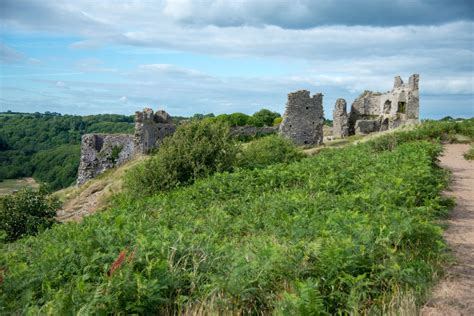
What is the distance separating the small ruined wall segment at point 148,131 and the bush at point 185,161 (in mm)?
11203

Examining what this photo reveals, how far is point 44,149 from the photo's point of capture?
6041 centimetres

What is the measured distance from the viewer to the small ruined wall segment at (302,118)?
27.9 m

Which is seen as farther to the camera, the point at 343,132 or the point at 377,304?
the point at 343,132

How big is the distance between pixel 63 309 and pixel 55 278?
1045 millimetres

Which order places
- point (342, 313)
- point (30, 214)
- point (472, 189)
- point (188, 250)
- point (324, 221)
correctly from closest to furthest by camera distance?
point (342, 313) < point (188, 250) < point (324, 221) < point (472, 189) < point (30, 214)

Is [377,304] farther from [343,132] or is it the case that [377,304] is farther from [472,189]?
[343,132]

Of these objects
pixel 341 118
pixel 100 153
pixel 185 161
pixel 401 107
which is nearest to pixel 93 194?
pixel 100 153

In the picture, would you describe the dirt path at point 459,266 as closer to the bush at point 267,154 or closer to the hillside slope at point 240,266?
the hillside slope at point 240,266

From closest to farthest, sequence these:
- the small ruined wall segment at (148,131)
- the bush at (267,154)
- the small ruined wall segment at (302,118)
Result: the bush at (267,154) < the small ruined wall segment at (302,118) < the small ruined wall segment at (148,131)

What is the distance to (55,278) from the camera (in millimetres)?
5566

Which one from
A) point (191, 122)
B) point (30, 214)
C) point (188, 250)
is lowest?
point (30, 214)

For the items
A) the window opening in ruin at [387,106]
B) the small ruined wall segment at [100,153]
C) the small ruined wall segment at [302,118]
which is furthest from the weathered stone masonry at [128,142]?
the window opening in ruin at [387,106]

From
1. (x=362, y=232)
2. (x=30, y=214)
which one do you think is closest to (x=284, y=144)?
(x=30, y=214)

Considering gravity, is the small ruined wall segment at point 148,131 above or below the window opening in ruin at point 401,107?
below
